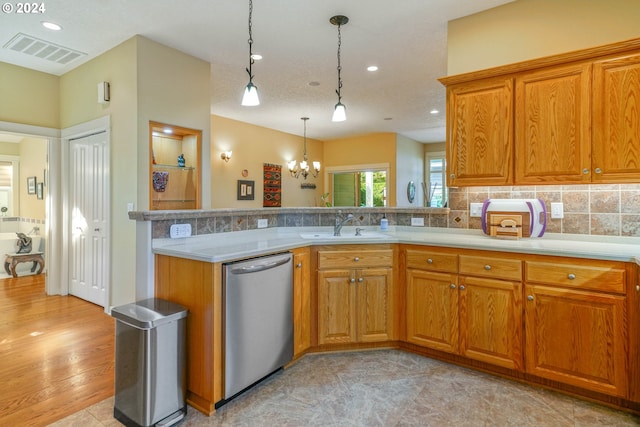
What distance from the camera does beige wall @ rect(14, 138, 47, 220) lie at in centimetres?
593

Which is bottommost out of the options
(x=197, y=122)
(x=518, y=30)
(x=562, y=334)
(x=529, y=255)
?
(x=562, y=334)

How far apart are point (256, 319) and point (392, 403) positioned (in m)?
0.99

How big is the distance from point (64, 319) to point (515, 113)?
4630mm

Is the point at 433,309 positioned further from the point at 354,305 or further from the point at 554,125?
the point at 554,125

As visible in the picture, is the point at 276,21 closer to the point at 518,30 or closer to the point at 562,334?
the point at 518,30

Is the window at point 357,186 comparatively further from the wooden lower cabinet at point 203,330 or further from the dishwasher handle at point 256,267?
the wooden lower cabinet at point 203,330

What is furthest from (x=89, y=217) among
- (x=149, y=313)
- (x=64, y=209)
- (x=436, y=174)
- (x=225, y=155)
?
(x=436, y=174)

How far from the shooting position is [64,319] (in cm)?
353

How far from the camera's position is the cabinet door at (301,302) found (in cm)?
255

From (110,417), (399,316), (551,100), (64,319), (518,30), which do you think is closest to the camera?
(110,417)

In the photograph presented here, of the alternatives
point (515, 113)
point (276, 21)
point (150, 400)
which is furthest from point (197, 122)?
point (515, 113)

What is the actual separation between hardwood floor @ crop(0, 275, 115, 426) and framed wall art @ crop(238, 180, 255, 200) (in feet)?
10.2

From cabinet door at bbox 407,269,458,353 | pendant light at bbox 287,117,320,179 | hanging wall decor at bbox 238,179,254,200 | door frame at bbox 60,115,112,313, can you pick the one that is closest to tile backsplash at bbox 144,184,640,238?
cabinet door at bbox 407,269,458,353

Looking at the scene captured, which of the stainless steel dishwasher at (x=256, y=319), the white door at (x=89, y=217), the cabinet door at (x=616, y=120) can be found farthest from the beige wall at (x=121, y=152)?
the cabinet door at (x=616, y=120)
